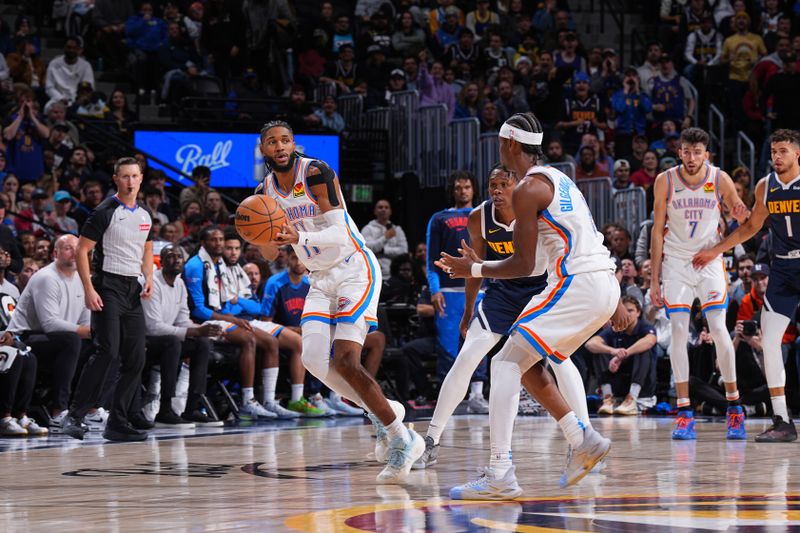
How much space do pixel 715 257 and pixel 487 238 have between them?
198 cm

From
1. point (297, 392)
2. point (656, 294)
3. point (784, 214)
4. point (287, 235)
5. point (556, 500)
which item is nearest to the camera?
point (556, 500)

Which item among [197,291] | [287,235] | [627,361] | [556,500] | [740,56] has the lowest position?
[556,500]

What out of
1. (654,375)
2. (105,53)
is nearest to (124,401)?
(654,375)

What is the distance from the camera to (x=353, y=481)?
6.37 m

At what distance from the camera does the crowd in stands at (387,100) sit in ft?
38.0

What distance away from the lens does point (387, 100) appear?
17750 millimetres

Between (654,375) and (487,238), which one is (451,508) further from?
(654,375)

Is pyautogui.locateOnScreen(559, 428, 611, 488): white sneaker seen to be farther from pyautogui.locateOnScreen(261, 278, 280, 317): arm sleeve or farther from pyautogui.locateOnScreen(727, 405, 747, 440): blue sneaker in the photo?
pyautogui.locateOnScreen(261, 278, 280, 317): arm sleeve

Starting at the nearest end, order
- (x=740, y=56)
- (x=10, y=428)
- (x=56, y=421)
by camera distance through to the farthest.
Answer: (x=10, y=428) < (x=56, y=421) < (x=740, y=56)

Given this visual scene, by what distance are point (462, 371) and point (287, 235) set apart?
4.49 feet

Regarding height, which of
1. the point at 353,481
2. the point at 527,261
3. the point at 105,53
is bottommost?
the point at 353,481

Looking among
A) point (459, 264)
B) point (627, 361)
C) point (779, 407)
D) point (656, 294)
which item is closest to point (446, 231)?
point (656, 294)

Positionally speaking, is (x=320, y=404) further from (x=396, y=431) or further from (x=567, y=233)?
(x=567, y=233)

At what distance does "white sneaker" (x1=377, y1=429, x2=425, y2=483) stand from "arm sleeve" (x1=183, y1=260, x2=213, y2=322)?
16.0 feet
